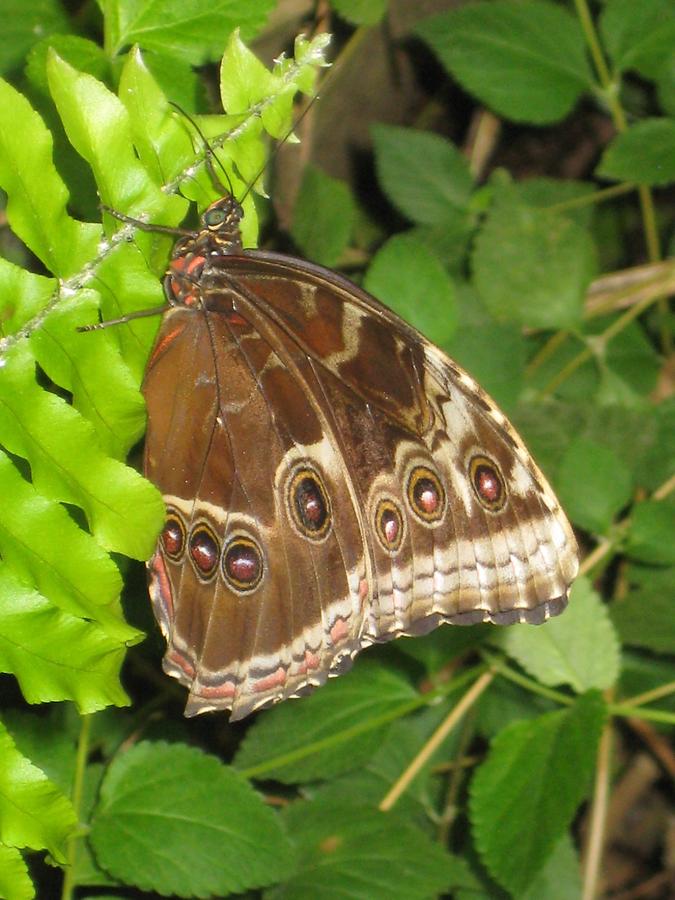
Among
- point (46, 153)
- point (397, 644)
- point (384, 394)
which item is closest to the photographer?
point (46, 153)

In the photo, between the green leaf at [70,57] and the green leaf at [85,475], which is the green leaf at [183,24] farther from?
the green leaf at [85,475]

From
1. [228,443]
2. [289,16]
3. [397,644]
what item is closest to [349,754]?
[397,644]

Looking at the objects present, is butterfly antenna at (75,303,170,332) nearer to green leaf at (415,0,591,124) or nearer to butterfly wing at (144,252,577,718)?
butterfly wing at (144,252,577,718)

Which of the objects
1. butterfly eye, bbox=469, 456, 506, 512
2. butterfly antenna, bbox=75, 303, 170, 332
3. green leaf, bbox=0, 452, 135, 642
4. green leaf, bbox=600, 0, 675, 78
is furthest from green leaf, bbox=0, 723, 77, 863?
green leaf, bbox=600, 0, 675, 78

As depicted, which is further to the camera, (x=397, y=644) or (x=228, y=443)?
(x=397, y=644)

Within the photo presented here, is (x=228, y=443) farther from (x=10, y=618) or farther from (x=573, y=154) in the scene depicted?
(x=573, y=154)

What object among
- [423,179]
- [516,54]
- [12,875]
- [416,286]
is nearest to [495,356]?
[416,286]

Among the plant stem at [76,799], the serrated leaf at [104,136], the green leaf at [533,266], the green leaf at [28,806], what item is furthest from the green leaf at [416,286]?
the green leaf at [28,806]
